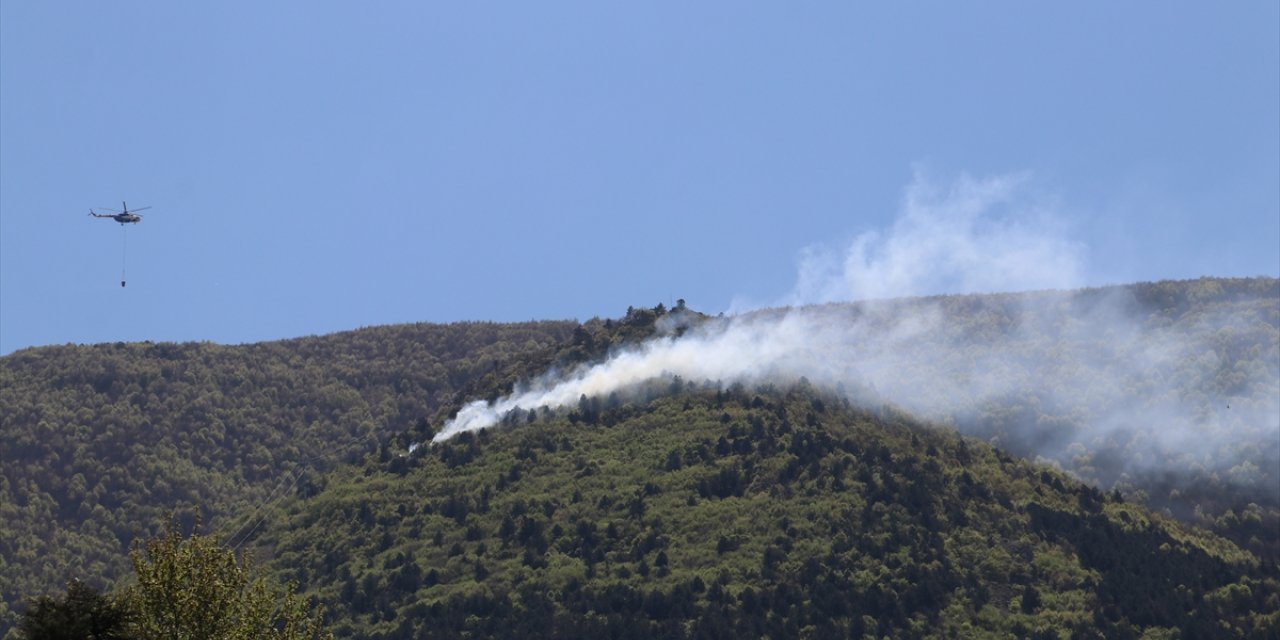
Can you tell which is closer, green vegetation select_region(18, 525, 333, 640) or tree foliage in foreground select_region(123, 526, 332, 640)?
green vegetation select_region(18, 525, 333, 640)

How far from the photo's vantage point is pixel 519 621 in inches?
5822

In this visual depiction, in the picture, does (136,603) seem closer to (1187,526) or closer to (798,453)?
(798,453)

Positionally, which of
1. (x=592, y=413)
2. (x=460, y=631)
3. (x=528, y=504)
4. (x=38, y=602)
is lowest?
(x=38, y=602)

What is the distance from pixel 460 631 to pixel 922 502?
41.0 meters

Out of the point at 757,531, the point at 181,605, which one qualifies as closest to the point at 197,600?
the point at 181,605

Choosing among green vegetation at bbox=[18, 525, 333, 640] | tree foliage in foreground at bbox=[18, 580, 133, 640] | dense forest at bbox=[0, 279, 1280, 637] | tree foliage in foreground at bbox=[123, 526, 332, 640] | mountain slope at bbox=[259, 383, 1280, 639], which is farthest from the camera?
dense forest at bbox=[0, 279, 1280, 637]

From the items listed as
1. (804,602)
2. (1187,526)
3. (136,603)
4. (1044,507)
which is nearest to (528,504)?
(804,602)

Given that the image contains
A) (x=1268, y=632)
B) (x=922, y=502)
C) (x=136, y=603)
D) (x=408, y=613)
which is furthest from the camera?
(x=922, y=502)

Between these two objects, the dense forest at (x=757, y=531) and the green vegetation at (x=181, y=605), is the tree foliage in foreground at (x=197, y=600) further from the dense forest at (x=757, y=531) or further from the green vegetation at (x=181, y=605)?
the dense forest at (x=757, y=531)

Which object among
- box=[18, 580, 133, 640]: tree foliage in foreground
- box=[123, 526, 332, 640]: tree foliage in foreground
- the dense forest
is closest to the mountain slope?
the dense forest

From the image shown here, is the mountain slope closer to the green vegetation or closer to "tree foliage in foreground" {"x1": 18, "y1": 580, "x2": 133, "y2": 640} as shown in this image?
the green vegetation

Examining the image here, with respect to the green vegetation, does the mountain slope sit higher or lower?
higher

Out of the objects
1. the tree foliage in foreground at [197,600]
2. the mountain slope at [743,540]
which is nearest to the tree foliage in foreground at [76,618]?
the tree foliage in foreground at [197,600]

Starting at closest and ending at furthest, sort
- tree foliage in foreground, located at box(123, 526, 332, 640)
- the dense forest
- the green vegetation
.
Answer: the green vegetation, tree foliage in foreground, located at box(123, 526, 332, 640), the dense forest
